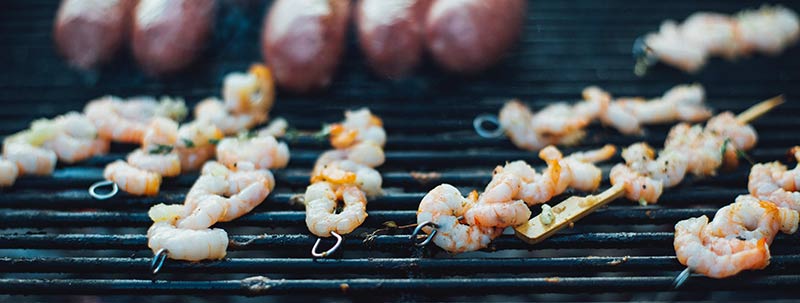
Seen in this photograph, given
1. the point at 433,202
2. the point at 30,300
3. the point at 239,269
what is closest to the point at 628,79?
the point at 433,202

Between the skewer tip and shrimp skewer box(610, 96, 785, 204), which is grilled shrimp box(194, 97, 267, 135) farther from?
the skewer tip

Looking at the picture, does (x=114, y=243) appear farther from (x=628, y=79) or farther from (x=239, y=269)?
(x=628, y=79)

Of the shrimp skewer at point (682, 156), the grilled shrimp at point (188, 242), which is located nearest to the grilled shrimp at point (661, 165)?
the shrimp skewer at point (682, 156)

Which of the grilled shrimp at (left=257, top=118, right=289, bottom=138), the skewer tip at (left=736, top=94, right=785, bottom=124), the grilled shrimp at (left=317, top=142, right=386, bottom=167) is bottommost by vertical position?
the skewer tip at (left=736, top=94, right=785, bottom=124)

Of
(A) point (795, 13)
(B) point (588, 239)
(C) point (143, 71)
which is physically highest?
(C) point (143, 71)

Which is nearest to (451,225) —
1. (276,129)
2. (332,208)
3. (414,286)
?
(414,286)

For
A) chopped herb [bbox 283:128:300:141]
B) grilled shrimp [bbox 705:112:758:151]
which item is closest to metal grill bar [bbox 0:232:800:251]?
grilled shrimp [bbox 705:112:758:151]
